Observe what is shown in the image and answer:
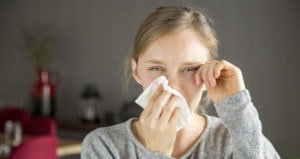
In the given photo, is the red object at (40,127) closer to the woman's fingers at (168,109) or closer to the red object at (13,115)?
the red object at (13,115)

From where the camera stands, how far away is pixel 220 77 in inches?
50.3

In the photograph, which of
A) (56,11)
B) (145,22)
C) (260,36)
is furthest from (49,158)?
(56,11)

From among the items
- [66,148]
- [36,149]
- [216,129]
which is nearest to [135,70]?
[216,129]

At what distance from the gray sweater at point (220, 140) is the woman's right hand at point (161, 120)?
30 mm

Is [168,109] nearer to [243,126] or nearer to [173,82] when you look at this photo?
[173,82]

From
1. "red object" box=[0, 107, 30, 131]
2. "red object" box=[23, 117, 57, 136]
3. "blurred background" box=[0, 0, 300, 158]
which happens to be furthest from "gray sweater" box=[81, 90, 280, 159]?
"red object" box=[0, 107, 30, 131]

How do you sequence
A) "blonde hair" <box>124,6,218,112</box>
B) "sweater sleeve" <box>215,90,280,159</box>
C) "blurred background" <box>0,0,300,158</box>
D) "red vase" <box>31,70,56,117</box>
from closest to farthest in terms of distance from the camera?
"sweater sleeve" <box>215,90,280,159</box>
"blonde hair" <box>124,6,218,112</box>
"blurred background" <box>0,0,300,158</box>
"red vase" <box>31,70,56,117</box>

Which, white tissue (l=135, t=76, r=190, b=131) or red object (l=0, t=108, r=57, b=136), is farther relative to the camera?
red object (l=0, t=108, r=57, b=136)

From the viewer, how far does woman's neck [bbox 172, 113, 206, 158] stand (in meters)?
1.31

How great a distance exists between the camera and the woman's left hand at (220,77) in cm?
122

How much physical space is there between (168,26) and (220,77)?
0.59ft

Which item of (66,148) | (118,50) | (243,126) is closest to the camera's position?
(243,126)

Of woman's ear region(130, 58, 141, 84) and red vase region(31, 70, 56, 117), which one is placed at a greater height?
woman's ear region(130, 58, 141, 84)

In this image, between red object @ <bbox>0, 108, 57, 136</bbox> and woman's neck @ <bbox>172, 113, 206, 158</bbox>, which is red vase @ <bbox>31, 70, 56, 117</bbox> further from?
woman's neck @ <bbox>172, 113, 206, 158</bbox>
